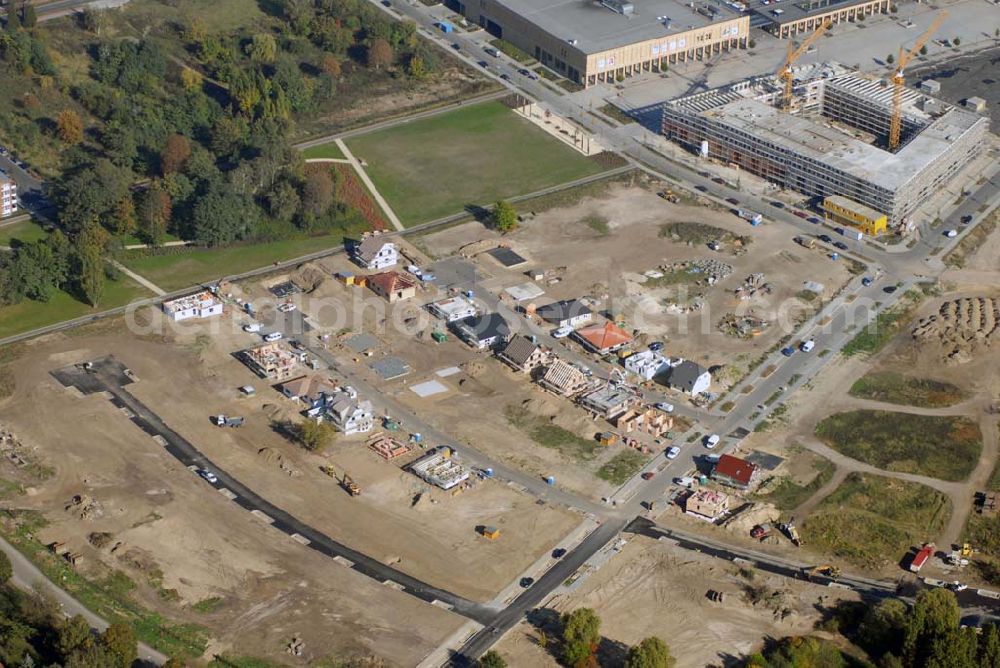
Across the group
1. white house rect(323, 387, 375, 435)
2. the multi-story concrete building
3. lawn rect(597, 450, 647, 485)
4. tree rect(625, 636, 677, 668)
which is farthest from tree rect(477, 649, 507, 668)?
the multi-story concrete building

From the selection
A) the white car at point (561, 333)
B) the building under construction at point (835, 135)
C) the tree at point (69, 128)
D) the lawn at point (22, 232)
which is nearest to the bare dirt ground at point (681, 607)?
the white car at point (561, 333)

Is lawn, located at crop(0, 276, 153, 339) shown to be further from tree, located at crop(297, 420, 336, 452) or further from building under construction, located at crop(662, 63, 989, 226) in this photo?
building under construction, located at crop(662, 63, 989, 226)

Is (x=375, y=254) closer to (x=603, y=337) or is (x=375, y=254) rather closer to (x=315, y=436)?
(x=603, y=337)

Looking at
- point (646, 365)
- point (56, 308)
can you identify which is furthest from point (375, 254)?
point (646, 365)

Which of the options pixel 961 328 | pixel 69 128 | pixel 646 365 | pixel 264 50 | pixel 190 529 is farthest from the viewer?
pixel 264 50

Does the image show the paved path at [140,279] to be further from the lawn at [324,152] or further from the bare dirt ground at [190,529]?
the lawn at [324,152]

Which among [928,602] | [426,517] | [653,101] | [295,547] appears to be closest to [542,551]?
[426,517]
